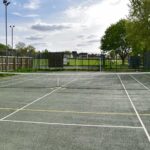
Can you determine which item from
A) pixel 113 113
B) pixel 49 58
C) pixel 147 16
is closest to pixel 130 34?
pixel 147 16

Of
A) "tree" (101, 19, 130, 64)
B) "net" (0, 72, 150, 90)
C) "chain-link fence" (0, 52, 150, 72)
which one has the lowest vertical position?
"net" (0, 72, 150, 90)

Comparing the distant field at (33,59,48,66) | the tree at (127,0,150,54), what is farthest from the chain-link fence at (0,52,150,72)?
the tree at (127,0,150,54)

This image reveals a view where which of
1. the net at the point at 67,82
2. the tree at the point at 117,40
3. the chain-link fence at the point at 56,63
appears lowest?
the net at the point at 67,82

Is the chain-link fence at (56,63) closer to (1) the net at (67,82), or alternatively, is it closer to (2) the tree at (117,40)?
(1) the net at (67,82)

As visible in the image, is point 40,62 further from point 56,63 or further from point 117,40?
point 117,40

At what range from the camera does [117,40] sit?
332ft

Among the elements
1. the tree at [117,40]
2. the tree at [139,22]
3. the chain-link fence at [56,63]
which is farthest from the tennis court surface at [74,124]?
the tree at [117,40]

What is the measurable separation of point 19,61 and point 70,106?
51498 millimetres

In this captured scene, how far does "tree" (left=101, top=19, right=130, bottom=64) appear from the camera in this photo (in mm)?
100500

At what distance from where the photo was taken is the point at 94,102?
18.2m

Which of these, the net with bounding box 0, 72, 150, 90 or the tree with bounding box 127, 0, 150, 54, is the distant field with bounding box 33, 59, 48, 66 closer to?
the tree with bounding box 127, 0, 150, 54

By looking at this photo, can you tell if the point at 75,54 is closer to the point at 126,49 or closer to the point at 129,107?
the point at 126,49

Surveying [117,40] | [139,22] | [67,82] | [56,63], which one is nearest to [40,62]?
[56,63]

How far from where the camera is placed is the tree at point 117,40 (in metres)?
100
